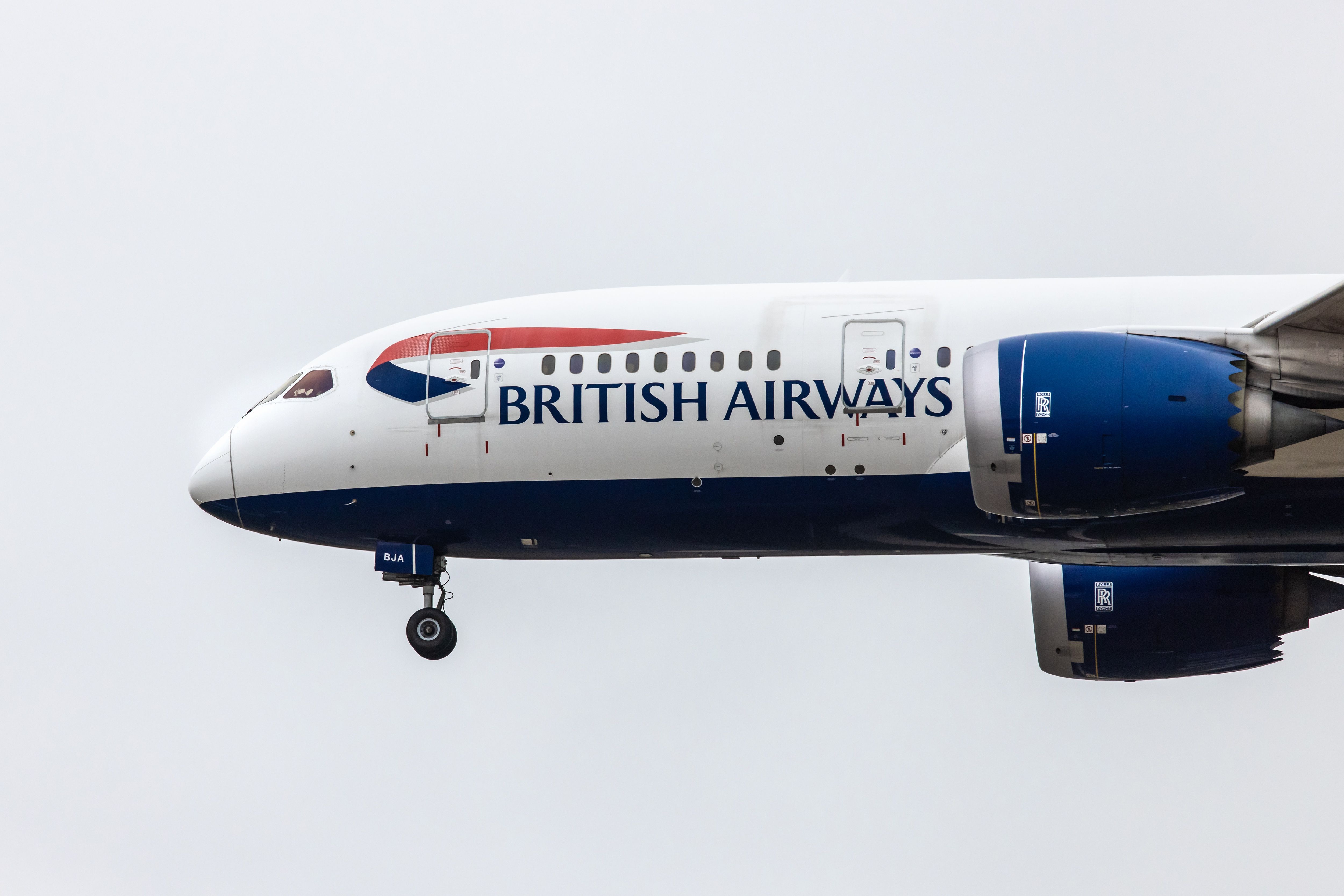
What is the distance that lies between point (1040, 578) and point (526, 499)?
24.4ft

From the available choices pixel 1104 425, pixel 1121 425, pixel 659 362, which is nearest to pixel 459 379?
pixel 659 362

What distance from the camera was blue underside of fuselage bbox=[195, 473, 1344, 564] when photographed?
21.8 meters

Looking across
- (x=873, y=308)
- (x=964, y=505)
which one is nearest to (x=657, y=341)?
(x=873, y=308)

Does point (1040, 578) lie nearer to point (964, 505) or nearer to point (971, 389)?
point (964, 505)

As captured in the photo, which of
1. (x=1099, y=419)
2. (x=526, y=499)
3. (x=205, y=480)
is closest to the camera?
(x=1099, y=419)

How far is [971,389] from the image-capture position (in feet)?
67.1

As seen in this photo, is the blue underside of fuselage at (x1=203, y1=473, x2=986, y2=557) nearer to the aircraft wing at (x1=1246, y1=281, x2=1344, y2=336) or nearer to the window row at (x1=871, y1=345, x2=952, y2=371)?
the window row at (x1=871, y1=345, x2=952, y2=371)

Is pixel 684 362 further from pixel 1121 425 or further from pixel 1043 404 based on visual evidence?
pixel 1121 425

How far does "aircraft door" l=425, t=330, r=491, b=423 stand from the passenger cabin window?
1.55 m

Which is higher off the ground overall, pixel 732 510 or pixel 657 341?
pixel 657 341

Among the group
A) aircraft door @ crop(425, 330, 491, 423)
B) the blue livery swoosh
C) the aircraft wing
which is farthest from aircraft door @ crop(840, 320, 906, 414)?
the blue livery swoosh

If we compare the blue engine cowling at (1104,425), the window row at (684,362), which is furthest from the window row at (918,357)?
the blue engine cowling at (1104,425)

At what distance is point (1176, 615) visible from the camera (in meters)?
25.8

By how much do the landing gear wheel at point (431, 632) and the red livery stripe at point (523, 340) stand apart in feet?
11.2
